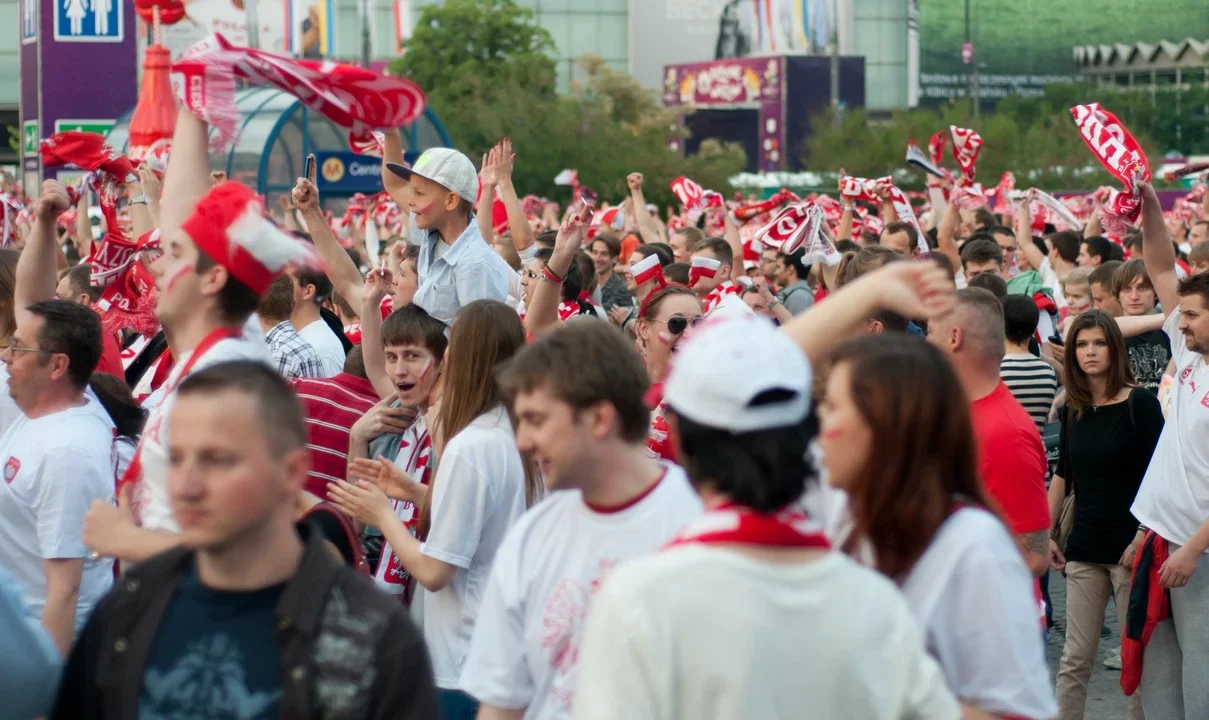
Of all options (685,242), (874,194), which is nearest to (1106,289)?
(685,242)

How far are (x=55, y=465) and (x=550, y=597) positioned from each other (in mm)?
2036

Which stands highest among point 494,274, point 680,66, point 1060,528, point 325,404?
point 680,66

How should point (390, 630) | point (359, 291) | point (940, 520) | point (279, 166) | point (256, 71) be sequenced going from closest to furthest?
point (390, 630) < point (940, 520) < point (256, 71) < point (359, 291) < point (279, 166)

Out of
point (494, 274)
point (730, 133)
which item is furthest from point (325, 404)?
point (730, 133)

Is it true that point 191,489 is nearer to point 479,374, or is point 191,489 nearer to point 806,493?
point 806,493

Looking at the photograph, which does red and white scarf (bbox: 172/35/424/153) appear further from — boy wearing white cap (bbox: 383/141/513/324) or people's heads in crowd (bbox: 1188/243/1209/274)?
people's heads in crowd (bbox: 1188/243/1209/274)

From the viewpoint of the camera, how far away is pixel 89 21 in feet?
92.7

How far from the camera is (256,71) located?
425 cm

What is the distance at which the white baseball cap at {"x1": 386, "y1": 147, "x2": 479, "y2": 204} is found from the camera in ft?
21.2

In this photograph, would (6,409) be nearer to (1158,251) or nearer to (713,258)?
(713,258)

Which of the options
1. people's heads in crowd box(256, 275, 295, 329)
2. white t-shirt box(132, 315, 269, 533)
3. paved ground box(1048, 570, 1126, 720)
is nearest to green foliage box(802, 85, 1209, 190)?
paved ground box(1048, 570, 1126, 720)

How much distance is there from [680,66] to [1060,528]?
7557 cm

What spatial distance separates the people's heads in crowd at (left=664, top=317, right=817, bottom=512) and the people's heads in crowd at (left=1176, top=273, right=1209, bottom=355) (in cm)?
417

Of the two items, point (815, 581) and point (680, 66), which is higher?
point (680, 66)
